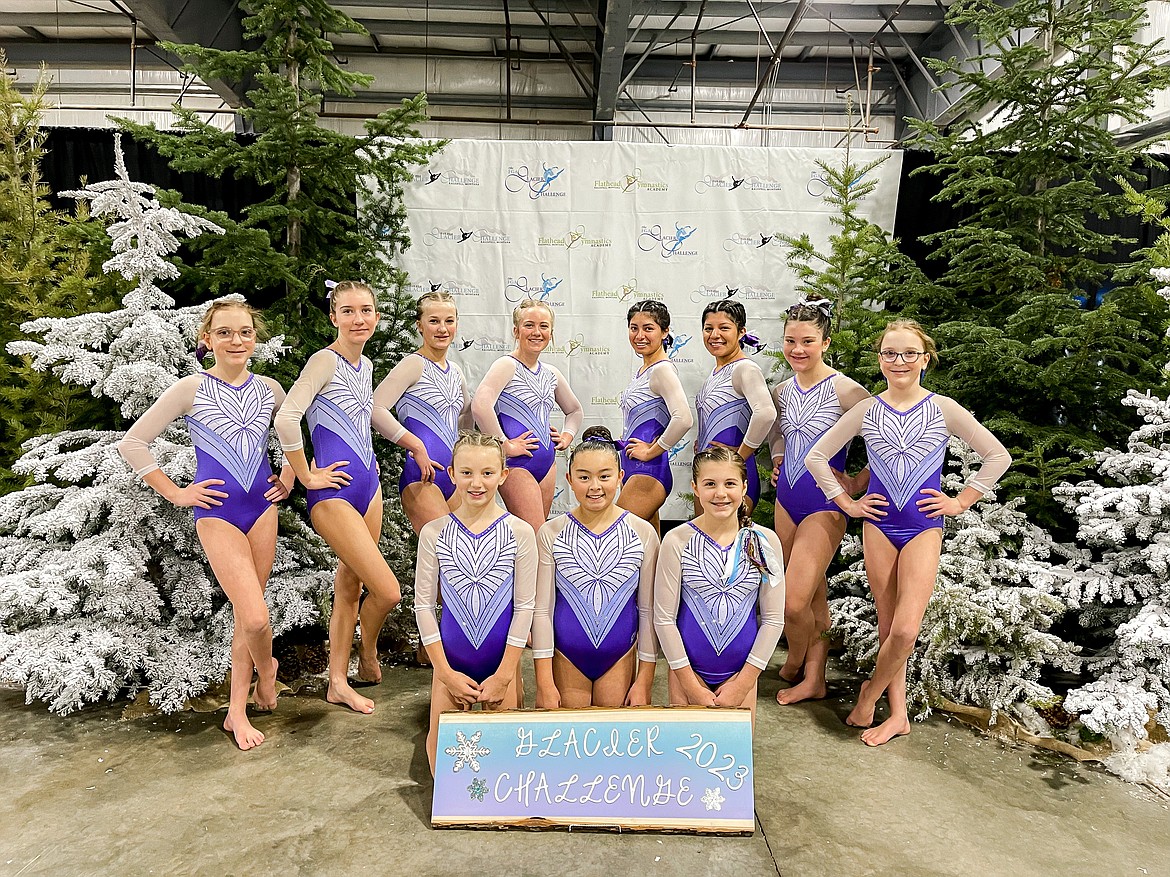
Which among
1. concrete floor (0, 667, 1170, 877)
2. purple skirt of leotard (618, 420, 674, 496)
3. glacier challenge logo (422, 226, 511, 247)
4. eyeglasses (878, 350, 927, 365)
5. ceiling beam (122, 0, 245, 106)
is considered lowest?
concrete floor (0, 667, 1170, 877)

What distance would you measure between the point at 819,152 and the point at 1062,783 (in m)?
4.87

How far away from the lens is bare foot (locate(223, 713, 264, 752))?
3432mm

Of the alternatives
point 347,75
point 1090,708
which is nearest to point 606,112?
point 347,75

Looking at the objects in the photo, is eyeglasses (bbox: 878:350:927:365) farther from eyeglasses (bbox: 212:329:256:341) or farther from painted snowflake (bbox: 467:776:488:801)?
eyeglasses (bbox: 212:329:256:341)

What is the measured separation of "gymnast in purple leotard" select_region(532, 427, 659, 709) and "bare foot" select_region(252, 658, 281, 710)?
1.57 m

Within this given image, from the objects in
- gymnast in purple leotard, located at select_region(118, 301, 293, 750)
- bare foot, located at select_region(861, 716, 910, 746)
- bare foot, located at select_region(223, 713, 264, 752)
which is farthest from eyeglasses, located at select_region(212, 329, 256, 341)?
bare foot, located at select_region(861, 716, 910, 746)

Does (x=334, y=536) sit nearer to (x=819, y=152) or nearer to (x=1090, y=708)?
(x=1090, y=708)

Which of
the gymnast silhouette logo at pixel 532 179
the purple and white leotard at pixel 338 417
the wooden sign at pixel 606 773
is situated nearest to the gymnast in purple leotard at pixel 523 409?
the purple and white leotard at pixel 338 417

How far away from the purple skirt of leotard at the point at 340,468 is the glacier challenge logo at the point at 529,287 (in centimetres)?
307

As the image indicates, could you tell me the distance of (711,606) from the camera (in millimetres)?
2943

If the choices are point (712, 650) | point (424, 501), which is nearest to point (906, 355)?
point (712, 650)

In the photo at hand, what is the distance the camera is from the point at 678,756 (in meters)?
2.77

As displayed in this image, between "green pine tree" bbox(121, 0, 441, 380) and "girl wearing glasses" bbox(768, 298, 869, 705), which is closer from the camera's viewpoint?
"girl wearing glasses" bbox(768, 298, 869, 705)

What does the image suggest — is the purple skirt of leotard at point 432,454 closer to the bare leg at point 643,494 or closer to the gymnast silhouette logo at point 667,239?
the bare leg at point 643,494
